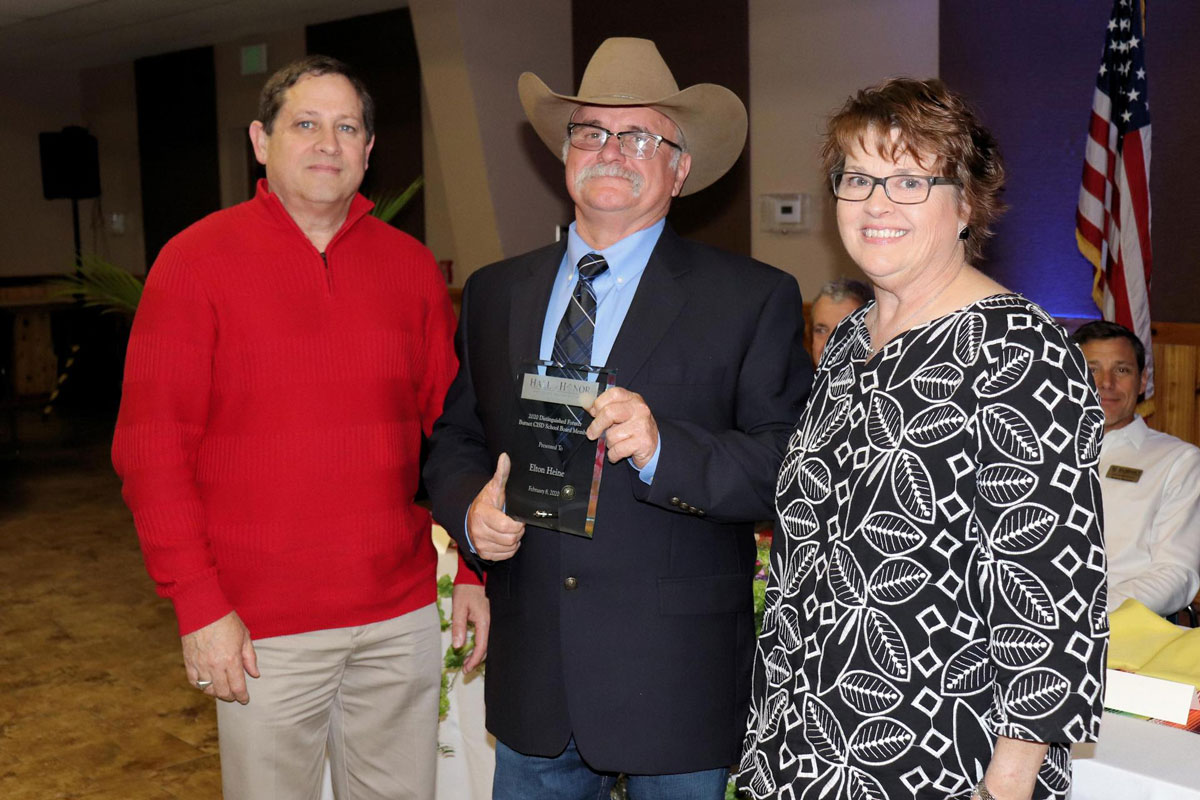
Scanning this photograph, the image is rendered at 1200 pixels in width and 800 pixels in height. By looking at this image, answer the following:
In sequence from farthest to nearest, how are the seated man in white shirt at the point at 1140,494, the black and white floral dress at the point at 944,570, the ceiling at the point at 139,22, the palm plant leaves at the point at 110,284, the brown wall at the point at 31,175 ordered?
the brown wall at the point at 31,175, the ceiling at the point at 139,22, the palm plant leaves at the point at 110,284, the seated man in white shirt at the point at 1140,494, the black and white floral dress at the point at 944,570

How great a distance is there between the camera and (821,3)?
616cm

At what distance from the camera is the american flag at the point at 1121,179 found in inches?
183

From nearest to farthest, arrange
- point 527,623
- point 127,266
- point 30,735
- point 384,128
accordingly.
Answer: point 527,623 < point 30,735 < point 384,128 < point 127,266

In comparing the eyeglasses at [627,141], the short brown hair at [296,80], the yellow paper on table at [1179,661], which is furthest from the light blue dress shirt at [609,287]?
the yellow paper on table at [1179,661]

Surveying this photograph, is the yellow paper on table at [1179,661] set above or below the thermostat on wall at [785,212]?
below

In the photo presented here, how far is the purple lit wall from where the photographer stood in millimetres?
4977

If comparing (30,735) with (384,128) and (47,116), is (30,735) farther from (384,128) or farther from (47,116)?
(47,116)

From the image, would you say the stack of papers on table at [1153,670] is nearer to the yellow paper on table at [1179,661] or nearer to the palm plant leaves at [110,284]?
the yellow paper on table at [1179,661]

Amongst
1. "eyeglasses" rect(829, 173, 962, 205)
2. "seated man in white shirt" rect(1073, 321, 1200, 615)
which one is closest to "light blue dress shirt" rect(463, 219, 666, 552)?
"eyeglasses" rect(829, 173, 962, 205)

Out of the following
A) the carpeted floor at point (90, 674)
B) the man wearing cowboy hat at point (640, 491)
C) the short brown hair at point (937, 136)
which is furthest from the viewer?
the carpeted floor at point (90, 674)

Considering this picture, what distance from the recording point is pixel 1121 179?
4.73 m

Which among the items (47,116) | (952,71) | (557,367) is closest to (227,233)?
(557,367)

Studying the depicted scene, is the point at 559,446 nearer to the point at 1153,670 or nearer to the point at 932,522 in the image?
the point at 932,522

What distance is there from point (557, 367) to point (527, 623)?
49 centimetres
